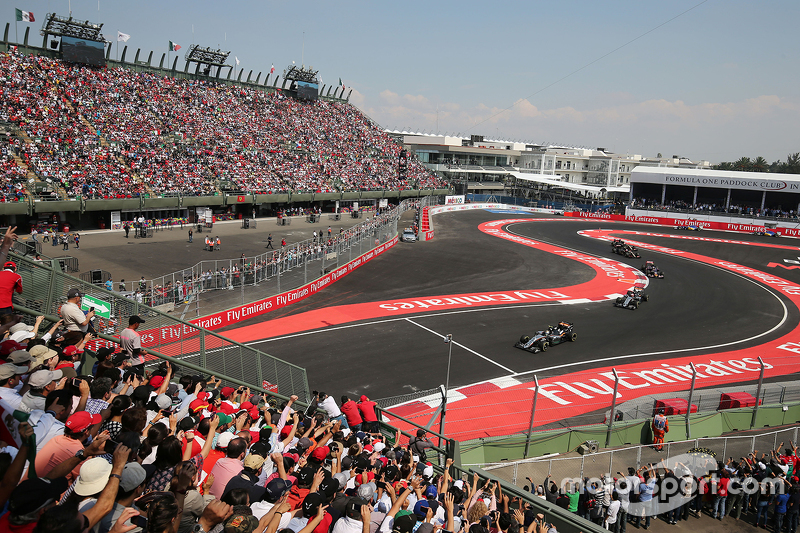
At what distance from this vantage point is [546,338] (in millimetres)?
22766

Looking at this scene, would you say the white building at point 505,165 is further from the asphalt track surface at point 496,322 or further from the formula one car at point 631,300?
the formula one car at point 631,300

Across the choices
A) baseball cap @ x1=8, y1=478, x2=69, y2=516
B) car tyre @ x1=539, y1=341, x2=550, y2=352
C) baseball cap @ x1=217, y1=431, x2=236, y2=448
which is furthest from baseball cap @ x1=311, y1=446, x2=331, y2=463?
car tyre @ x1=539, y1=341, x2=550, y2=352

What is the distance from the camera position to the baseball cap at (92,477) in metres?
4.23

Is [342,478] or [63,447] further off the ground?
[63,447]

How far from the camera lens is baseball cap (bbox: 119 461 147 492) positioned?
4453 millimetres

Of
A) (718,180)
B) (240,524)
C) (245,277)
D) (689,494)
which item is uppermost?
(718,180)

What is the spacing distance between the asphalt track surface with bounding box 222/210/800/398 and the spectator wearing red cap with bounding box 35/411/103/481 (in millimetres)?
12343

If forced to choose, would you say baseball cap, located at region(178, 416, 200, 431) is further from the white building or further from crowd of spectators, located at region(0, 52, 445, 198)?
the white building

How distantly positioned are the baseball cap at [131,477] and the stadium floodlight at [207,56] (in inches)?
2776

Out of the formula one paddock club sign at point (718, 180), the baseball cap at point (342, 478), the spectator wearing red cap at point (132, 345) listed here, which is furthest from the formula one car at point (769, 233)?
the spectator wearing red cap at point (132, 345)

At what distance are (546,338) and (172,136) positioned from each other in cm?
4776

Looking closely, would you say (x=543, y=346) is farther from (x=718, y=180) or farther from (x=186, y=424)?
(x=718, y=180)

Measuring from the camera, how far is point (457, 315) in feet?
88.6

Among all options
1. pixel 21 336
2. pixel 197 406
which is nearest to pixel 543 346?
pixel 197 406
